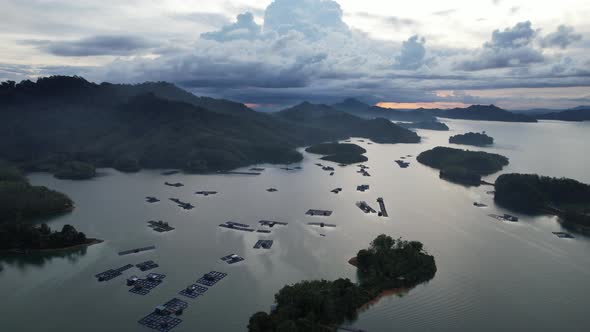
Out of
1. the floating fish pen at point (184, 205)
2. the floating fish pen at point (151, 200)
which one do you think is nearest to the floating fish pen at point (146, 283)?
the floating fish pen at point (184, 205)

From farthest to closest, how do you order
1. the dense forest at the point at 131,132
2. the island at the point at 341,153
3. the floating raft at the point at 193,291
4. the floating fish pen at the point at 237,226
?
the island at the point at 341,153 < the dense forest at the point at 131,132 < the floating fish pen at the point at 237,226 < the floating raft at the point at 193,291

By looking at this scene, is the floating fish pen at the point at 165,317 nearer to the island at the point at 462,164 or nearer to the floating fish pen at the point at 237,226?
the floating fish pen at the point at 237,226

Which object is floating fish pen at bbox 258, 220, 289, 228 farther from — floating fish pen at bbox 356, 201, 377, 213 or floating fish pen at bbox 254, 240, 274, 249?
floating fish pen at bbox 356, 201, 377, 213

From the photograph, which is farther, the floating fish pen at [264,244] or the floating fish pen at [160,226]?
the floating fish pen at [160,226]

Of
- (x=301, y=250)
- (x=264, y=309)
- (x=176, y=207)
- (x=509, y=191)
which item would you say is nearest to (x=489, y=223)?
(x=509, y=191)

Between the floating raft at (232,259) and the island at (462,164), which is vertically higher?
the floating raft at (232,259)
